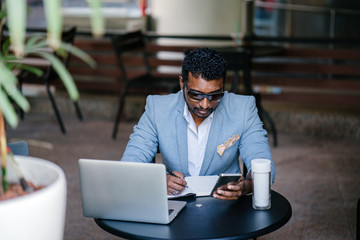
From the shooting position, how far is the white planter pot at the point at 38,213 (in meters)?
1.18

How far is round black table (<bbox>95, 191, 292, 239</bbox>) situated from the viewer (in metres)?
1.69

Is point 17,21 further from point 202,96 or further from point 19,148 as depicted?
point 202,96

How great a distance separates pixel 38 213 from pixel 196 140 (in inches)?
47.3

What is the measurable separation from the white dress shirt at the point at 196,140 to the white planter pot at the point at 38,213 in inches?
41.1

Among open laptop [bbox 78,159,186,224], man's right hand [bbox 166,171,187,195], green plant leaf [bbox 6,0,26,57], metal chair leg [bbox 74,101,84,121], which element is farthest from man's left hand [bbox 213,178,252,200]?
metal chair leg [bbox 74,101,84,121]

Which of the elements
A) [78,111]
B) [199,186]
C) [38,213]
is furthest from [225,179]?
[78,111]

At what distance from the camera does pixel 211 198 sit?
198 centimetres

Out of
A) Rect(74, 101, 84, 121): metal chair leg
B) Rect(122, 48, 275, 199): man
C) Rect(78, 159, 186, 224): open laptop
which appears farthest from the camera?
Rect(74, 101, 84, 121): metal chair leg

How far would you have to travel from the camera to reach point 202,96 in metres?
2.16

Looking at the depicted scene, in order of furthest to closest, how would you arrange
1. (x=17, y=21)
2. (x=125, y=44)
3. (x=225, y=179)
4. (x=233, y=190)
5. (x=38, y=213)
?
(x=125, y=44), (x=225, y=179), (x=233, y=190), (x=38, y=213), (x=17, y=21)

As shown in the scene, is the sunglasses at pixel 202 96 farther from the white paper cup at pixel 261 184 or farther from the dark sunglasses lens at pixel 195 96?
the white paper cup at pixel 261 184

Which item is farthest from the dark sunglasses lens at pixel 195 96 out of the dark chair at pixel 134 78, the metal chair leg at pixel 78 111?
the metal chair leg at pixel 78 111

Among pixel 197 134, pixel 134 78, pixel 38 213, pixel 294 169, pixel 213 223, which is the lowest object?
pixel 294 169

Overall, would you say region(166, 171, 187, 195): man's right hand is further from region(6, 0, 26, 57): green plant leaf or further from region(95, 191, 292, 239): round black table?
region(6, 0, 26, 57): green plant leaf
